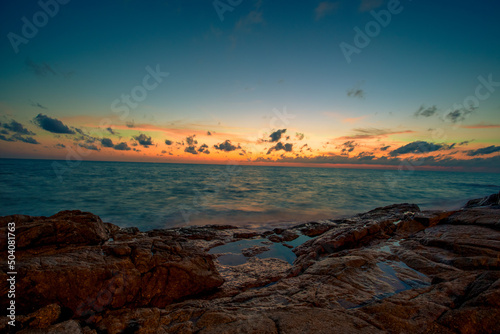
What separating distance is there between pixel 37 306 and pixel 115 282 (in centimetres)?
113

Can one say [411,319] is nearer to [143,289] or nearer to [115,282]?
[143,289]

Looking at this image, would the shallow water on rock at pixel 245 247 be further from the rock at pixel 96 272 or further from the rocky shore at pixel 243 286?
the rock at pixel 96 272

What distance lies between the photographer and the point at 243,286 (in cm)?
564

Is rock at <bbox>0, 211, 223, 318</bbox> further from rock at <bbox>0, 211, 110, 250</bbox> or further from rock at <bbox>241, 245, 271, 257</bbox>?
rock at <bbox>241, 245, 271, 257</bbox>

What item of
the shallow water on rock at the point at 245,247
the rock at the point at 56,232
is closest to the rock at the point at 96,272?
the rock at the point at 56,232

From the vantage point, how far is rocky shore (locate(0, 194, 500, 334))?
126 inches

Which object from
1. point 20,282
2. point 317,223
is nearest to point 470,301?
point 20,282

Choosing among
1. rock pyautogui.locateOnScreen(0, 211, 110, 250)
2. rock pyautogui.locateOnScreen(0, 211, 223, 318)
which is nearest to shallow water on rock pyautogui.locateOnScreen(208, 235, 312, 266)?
rock pyautogui.locateOnScreen(0, 211, 223, 318)

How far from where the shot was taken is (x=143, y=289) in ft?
15.2

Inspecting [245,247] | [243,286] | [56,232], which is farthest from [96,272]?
[245,247]

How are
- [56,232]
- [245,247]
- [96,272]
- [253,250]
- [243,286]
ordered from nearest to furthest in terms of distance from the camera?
[96,272]
[56,232]
[243,286]
[253,250]
[245,247]

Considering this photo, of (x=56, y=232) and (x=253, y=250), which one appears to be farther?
(x=253, y=250)

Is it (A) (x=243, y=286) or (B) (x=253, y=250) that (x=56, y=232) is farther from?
(B) (x=253, y=250)

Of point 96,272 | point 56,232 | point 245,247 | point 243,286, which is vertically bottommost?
point 245,247
